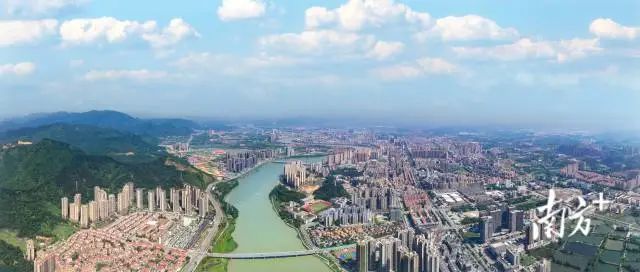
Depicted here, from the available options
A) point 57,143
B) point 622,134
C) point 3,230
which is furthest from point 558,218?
point 622,134

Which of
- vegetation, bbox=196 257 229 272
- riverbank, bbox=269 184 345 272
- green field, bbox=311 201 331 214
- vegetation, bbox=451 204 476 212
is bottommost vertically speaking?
vegetation, bbox=196 257 229 272

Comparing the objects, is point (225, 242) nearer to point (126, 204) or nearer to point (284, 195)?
point (126, 204)

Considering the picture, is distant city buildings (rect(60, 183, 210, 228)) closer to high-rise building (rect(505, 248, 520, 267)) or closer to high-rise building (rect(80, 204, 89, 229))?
high-rise building (rect(80, 204, 89, 229))

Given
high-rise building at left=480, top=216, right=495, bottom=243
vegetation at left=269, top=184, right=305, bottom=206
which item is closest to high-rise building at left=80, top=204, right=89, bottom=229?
vegetation at left=269, top=184, right=305, bottom=206

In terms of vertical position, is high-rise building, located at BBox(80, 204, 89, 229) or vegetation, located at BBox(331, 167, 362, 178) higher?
vegetation, located at BBox(331, 167, 362, 178)

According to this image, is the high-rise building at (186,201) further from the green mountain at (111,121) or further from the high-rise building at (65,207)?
the green mountain at (111,121)
